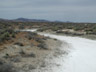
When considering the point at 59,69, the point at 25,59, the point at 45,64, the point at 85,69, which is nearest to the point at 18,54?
the point at 25,59

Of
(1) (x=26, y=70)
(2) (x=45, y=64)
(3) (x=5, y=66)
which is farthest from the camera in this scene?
(2) (x=45, y=64)

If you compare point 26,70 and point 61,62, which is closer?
point 26,70

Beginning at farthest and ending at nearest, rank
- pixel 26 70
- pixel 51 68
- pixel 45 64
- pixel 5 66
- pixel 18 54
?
pixel 18 54 < pixel 45 64 < pixel 51 68 < pixel 26 70 < pixel 5 66

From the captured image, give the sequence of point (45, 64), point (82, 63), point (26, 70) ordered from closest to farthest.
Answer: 1. point (26, 70)
2. point (45, 64)
3. point (82, 63)

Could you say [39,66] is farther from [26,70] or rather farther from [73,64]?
[73,64]

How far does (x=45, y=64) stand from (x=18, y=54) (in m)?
3.07

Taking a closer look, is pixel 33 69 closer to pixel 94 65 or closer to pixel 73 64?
pixel 73 64

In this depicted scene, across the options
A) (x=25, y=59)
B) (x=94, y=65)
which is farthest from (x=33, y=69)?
(x=94, y=65)

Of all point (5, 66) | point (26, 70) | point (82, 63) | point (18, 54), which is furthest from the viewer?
point (18, 54)

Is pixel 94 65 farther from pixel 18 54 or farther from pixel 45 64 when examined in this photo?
pixel 18 54

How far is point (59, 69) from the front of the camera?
36.3 ft

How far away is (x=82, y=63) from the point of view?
12781mm

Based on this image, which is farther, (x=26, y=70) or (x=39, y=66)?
(x=39, y=66)

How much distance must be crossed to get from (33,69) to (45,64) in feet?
4.34
